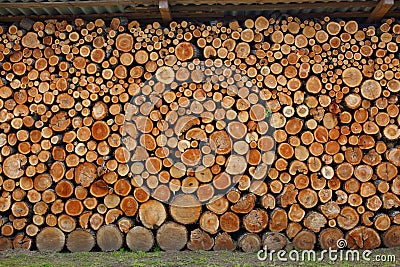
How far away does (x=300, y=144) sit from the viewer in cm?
580

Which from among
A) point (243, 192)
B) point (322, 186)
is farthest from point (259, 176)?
point (322, 186)

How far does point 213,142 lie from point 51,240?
78.2 inches

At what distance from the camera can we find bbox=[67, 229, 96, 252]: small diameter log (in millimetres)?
5844

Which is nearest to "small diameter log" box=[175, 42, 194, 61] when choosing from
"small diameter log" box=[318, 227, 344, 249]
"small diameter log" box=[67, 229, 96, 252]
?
"small diameter log" box=[67, 229, 96, 252]

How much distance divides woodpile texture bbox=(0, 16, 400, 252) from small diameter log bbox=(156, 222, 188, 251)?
10 mm

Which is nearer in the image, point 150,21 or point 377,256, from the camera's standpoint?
point 377,256

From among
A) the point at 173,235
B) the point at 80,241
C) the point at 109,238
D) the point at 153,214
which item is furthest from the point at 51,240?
the point at 173,235

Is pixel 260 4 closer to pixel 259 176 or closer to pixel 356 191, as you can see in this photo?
pixel 259 176

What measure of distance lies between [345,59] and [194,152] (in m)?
1.85

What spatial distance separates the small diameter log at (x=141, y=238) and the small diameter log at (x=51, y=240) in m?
0.71

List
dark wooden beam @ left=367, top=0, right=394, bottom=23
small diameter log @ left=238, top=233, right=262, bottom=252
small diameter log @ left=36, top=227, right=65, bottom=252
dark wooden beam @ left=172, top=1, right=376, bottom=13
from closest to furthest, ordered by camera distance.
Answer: dark wooden beam @ left=367, top=0, right=394, bottom=23, dark wooden beam @ left=172, top=1, right=376, bottom=13, small diameter log @ left=238, top=233, right=262, bottom=252, small diameter log @ left=36, top=227, right=65, bottom=252

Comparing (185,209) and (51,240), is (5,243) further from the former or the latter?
(185,209)

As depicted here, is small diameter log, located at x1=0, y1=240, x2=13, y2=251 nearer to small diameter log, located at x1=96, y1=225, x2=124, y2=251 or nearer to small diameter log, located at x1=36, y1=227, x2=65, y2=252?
small diameter log, located at x1=36, y1=227, x2=65, y2=252

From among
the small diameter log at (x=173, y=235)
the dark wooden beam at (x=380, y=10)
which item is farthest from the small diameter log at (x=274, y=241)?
the dark wooden beam at (x=380, y=10)
